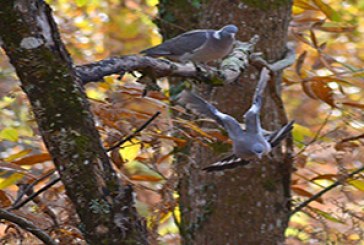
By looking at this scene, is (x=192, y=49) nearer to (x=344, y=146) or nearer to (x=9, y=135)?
(x=344, y=146)

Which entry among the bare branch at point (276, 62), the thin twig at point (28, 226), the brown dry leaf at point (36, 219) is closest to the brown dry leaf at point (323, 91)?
the bare branch at point (276, 62)

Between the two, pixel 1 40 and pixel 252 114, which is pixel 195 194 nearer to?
pixel 252 114

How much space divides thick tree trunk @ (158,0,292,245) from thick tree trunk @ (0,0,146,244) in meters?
0.94

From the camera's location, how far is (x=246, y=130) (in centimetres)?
230

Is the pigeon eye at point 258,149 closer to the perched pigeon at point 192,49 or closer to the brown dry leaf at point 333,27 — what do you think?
the perched pigeon at point 192,49

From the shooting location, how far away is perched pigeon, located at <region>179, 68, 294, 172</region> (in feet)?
7.22

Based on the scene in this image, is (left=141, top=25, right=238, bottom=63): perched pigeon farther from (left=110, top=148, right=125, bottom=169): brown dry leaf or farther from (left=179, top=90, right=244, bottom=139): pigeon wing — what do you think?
(left=110, top=148, right=125, bottom=169): brown dry leaf

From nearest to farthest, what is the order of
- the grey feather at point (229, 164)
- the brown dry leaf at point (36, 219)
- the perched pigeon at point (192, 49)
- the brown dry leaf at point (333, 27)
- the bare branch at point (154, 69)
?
the bare branch at point (154, 69)
the brown dry leaf at point (36, 219)
the grey feather at point (229, 164)
the perched pigeon at point (192, 49)
the brown dry leaf at point (333, 27)

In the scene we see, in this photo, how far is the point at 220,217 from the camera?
256cm

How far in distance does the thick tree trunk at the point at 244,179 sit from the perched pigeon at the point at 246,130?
0.88 feet

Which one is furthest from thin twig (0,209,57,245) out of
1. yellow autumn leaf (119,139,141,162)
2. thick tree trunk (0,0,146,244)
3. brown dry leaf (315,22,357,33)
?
brown dry leaf (315,22,357,33)

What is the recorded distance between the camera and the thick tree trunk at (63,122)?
1.50 metres

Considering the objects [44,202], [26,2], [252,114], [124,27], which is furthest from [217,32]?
[124,27]

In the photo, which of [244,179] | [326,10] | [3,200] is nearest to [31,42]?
[3,200]
